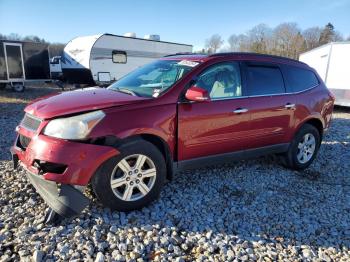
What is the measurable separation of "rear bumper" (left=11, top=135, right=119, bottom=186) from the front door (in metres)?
1.06

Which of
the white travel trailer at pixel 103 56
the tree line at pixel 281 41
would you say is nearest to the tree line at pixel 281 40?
the tree line at pixel 281 41

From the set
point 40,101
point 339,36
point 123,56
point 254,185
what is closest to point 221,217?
point 254,185

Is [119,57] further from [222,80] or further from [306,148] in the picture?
[222,80]

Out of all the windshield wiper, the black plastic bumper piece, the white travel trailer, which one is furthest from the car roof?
the white travel trailer

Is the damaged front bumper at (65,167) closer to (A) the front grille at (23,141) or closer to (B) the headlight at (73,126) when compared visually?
(B) the headlight at (73,126)

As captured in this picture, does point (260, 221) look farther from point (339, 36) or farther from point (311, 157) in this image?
point (339, 36)

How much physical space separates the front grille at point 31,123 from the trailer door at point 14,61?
1372cm

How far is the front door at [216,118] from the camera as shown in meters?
3.72

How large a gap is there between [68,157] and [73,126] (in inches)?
12.3

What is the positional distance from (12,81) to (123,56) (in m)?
5.80

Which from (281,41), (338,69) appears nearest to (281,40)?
(281,41)

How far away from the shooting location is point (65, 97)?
11.7 feet

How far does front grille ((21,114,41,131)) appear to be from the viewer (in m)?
3.18

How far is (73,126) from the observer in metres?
3.00
